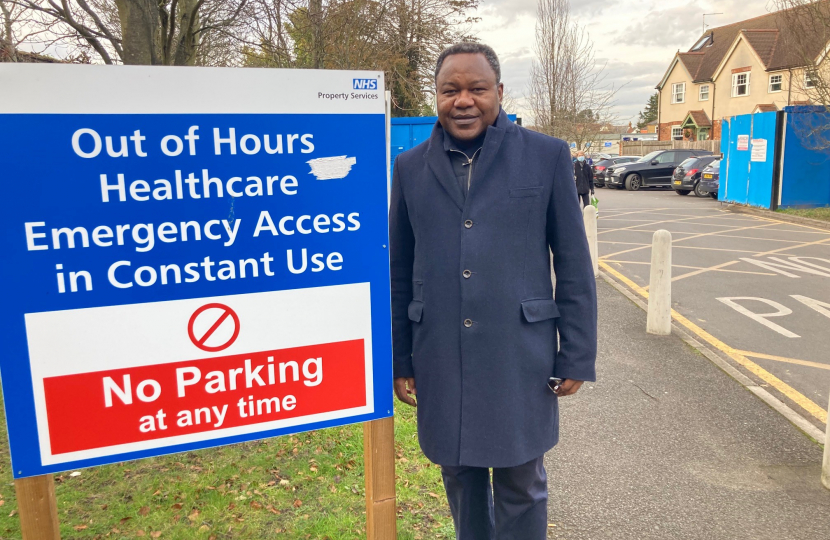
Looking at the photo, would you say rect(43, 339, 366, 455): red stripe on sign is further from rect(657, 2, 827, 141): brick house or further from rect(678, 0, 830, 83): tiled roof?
rect(657, 2, 827, 141): brick house

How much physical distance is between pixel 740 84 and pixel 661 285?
38.3 metres

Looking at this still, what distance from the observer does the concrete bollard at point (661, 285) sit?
621 cm

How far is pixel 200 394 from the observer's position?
1.97 metres

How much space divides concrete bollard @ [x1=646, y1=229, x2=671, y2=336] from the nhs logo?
4.80 meters

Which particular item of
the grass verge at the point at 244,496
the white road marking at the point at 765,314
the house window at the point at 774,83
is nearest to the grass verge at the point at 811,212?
the white road marking at the point at 765,314

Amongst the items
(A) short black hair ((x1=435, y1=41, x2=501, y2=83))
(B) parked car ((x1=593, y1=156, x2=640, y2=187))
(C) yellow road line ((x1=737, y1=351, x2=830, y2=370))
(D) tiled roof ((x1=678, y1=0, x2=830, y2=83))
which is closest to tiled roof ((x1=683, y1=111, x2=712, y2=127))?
(D) tiled roof ((x1=678, y1=0, x2=830, y2=83))

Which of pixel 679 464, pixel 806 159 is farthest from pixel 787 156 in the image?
pixel 679 464

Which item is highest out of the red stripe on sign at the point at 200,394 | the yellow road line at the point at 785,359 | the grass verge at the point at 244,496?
the red stripe on sign at the point at 200,394

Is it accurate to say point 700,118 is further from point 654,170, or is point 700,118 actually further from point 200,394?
point 200,394

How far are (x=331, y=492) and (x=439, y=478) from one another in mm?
605

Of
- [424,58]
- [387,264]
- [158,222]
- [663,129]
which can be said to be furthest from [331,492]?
[663,129]

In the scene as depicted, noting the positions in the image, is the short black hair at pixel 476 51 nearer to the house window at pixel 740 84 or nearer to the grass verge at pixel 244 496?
the grass verge at pixel 244 496

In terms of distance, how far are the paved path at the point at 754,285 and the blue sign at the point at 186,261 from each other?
3.83 meters

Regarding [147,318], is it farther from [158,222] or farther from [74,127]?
[74,127]
